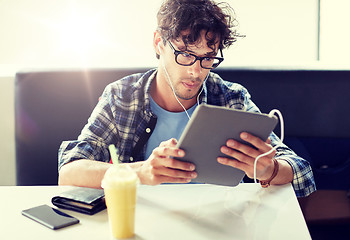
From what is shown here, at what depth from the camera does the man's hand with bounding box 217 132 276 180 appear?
0.95m

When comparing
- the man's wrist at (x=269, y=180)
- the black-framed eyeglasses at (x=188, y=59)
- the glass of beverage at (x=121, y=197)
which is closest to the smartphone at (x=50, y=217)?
the glass of beverage at (x=121, y=197)

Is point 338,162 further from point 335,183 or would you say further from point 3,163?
point 3,163

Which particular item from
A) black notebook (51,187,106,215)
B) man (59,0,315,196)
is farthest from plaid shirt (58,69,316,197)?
black notebook (51,187,106,215)

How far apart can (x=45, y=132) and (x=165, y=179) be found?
38.3 inches

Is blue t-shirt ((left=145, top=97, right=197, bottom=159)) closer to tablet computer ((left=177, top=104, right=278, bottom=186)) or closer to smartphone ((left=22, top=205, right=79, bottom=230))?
tablet computer ((left=177, top=104, right=278, bottom=186))

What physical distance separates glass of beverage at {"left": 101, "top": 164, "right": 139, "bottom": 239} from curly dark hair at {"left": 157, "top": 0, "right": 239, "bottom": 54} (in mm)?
742

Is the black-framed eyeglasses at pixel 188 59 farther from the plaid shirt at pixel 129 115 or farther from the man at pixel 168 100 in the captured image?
the plaid shirt at pixel 129 115

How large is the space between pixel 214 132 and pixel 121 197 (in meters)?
0.28

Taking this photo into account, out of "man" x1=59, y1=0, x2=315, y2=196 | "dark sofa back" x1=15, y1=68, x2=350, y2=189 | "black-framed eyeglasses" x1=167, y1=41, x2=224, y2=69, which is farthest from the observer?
"dark sofa back" x1=15, y1=68, x2=350, y2=189

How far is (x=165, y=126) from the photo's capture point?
152cm

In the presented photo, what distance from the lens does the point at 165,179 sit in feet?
3.39

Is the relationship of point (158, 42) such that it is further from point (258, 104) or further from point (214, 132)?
point (214, 132)

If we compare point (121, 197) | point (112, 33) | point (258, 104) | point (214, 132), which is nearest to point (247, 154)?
point (214, 132)

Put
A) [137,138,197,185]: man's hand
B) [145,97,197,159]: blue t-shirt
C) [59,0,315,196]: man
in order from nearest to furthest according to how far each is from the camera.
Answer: [137,138,197,185]: man's hand → [59,0,315,196]: man → [145,97,197,159]: blue t-shirt
